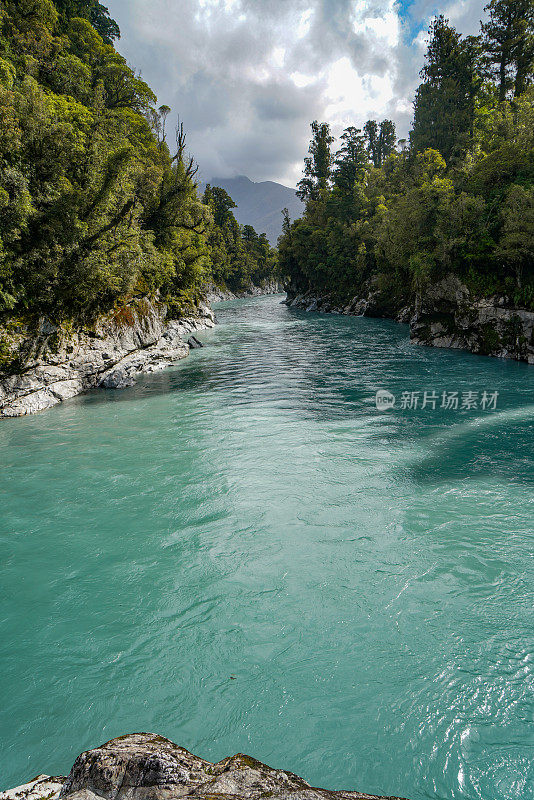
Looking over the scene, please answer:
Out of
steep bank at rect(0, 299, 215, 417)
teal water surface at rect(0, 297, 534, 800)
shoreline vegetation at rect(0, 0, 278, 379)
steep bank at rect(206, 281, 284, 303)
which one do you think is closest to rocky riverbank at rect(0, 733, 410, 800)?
teal water surface at rect(0, 297, 534, 800)

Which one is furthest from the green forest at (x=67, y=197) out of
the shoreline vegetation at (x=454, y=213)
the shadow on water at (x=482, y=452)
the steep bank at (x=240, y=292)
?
the steep bank at (x=240, y=292)

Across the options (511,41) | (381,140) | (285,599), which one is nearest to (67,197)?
(285,599)

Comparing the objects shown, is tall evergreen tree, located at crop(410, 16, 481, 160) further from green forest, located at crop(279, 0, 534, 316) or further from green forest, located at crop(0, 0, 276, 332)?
green forest, located at crop(0, 0, 276, 332)

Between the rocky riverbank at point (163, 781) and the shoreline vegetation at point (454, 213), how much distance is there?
837 inches

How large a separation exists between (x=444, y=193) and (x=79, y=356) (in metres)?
22.1

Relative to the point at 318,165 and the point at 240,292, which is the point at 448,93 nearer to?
the point at 318,165

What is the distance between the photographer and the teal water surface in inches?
149

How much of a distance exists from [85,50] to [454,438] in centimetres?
4528

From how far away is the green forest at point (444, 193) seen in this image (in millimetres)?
22031

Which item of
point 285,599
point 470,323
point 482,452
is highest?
point 470,323

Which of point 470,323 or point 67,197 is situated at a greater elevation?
point 67,197

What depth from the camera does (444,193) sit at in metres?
24.0

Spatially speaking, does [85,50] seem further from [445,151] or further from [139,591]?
[139,591]

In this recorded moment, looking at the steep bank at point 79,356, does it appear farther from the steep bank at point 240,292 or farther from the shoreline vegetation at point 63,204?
the steep bank at point 240,292
